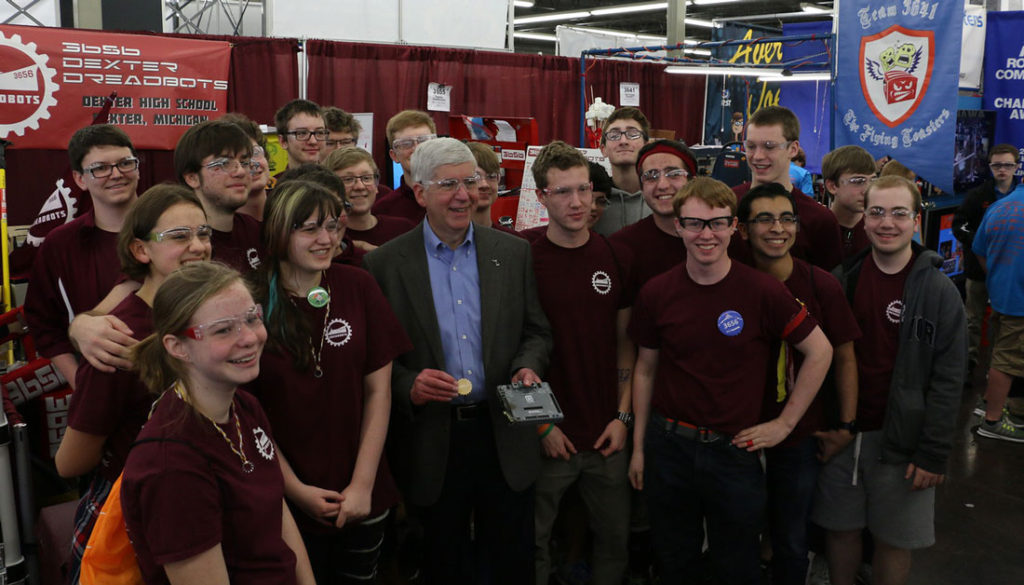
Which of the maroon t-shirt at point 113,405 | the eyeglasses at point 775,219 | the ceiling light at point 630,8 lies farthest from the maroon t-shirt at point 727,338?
the ceiling light at point 630,8

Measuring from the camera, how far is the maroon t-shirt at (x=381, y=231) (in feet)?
10.6

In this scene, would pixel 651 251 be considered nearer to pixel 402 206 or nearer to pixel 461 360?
pixel 461 360

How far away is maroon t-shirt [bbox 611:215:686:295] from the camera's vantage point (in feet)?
9.62

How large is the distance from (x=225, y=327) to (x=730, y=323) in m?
1.56

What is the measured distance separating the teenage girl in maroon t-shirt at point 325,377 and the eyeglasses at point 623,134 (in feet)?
5.66

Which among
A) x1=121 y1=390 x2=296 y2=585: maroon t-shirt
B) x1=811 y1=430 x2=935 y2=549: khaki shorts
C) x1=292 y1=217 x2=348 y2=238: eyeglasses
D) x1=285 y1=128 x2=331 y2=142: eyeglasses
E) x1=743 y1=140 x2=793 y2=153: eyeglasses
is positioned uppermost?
x1=285 y1=128 x2=331 y2=142: eyeglasses

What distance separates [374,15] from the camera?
821 centimetres

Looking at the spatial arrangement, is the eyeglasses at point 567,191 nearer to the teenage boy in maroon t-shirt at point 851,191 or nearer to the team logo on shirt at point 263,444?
the team logo on shirt at point 263,444

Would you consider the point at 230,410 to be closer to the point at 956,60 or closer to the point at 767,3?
the point at 956,60

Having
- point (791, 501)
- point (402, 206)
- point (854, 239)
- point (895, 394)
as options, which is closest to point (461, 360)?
point (791, 501)

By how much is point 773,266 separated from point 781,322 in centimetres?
33

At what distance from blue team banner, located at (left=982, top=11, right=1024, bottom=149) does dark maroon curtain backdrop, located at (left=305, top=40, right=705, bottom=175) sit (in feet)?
12.7

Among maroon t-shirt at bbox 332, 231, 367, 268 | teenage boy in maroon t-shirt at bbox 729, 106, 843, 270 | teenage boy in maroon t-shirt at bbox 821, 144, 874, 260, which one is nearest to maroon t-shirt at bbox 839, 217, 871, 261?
teenage boy in maroon t-shirt at bbox 821, 144, 874, 260

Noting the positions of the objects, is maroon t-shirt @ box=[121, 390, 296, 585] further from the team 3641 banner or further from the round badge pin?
the team 3641 banner
